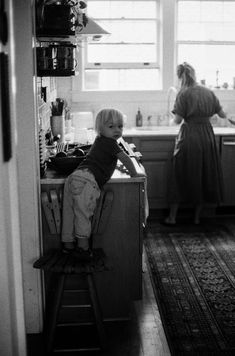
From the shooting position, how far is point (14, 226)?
83.3 inches

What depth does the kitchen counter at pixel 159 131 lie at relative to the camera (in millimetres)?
5645

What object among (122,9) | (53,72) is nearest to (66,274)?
(53,72)

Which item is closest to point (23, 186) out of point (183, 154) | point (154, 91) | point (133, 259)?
point (133, 259)

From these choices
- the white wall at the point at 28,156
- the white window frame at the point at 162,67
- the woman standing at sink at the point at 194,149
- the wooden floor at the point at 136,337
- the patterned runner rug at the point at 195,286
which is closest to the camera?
the white wall at the point at 28,156

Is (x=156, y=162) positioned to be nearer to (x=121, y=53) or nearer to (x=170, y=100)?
(x=170, y=100)

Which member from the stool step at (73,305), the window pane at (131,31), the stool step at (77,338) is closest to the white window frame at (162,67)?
the window pane at (131,31)

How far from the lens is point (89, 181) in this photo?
316 centimetres

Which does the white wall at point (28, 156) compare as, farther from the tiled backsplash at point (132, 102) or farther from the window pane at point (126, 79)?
the window pane at point (126, 79)

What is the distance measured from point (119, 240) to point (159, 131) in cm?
271

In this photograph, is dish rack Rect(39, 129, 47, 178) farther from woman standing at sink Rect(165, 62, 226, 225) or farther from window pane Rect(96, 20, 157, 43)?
window pane Rect(96, 20, 157, 43)

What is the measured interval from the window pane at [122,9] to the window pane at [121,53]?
1.04ft

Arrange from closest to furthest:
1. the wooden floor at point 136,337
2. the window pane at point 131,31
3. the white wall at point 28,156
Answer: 1. the white wall at point 28,156
2. the wooden floor at point 136,337
3. the window pane at point 131,31

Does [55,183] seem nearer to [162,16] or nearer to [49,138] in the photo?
[49,138]

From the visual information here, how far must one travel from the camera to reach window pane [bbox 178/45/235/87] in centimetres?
639
